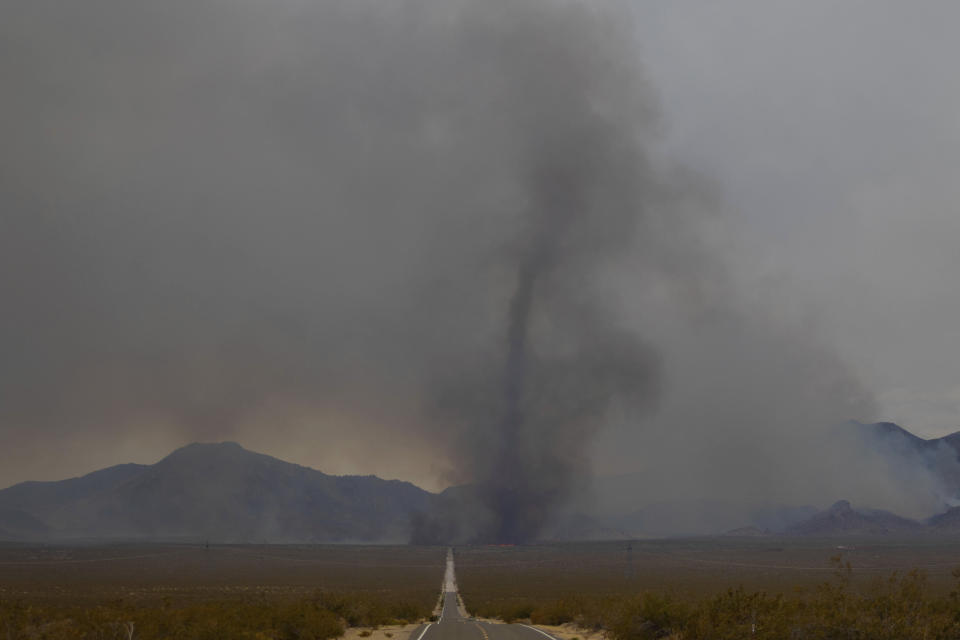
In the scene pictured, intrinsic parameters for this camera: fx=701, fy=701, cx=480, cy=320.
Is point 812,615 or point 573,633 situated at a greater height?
→ point 812,615

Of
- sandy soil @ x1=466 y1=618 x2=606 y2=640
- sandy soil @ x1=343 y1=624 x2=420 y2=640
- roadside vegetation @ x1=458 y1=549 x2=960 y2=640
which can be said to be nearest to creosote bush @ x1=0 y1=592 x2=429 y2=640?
sandy soil @ x1=343 y1=624 x2=420 y2=640

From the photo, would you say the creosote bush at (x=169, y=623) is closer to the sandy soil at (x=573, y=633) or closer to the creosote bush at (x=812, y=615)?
the sandy soil at (x=573, y=633)

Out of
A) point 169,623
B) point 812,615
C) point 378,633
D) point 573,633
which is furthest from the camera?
point 378,633

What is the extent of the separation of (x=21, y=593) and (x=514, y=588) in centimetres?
4749

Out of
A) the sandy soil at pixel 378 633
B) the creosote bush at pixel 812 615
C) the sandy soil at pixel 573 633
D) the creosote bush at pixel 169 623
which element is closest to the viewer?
the creosote bush at pixel 812 615

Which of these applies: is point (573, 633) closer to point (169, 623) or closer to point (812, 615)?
point (812, 615)

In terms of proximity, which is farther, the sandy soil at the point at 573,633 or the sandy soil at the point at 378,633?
the sandy soil at the point at 378,633

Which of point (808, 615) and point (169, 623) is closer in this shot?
point (808, 615)

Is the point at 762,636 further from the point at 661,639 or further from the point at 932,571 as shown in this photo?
the point at 932,571

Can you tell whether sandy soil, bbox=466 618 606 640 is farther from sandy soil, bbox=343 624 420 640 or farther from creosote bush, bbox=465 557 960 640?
sandy soil, bbox=343 624 420 640

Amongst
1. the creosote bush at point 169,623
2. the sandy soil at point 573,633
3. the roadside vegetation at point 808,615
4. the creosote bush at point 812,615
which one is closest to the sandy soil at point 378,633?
the creosote bush at point 169,623

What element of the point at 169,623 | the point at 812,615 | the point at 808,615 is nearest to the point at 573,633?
the point at 808,615

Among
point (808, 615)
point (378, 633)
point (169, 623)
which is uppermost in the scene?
point (808, 615)

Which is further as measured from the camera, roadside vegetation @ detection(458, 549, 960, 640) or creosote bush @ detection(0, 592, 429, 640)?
creosote bush @ detection(0, 592, 429, 640)
